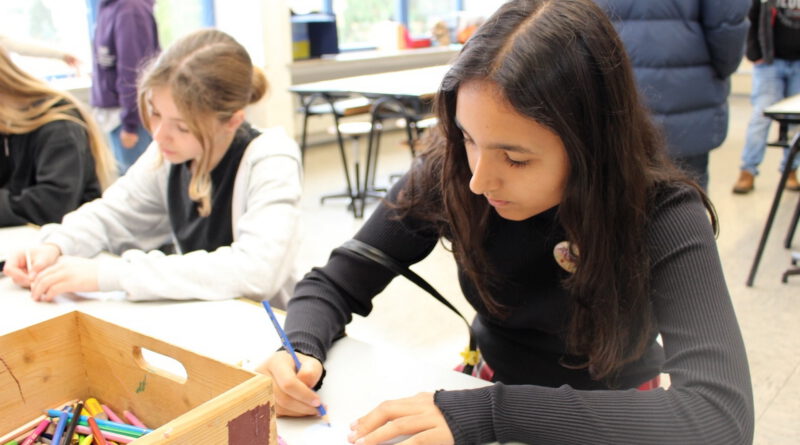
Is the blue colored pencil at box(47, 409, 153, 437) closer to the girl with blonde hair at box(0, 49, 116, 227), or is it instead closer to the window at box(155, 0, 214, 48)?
the girl with blonde hair at box(0, 49, 116, 227)

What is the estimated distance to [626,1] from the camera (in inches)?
84.3

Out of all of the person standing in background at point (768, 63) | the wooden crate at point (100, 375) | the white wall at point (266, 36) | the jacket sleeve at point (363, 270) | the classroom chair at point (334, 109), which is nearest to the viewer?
the wooden crate at point (100, 375)

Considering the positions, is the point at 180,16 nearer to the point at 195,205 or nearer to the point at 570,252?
the point at 195,205

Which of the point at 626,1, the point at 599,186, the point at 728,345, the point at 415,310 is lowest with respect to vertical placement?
the point at 415,310

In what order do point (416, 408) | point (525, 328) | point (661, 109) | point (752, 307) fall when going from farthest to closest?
point (752, 307) < point (661, 109) < point (525, 328) < point (416, 408)

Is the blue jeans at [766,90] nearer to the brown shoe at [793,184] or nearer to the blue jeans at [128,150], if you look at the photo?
the brown shoe at [793,184]

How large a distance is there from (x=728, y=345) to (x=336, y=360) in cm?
50

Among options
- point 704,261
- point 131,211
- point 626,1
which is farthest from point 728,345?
point 626,1

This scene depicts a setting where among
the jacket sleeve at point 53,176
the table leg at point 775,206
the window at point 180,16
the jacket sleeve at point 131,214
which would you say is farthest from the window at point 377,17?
the jacket sleeve at point 131,214

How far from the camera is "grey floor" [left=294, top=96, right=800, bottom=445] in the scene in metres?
1.99

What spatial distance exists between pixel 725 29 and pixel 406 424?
2.05 m

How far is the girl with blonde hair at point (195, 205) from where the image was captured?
119cm

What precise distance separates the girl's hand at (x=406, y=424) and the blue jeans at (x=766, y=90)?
369 centimetres

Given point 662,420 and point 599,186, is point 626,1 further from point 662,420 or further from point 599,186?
point 662,420
